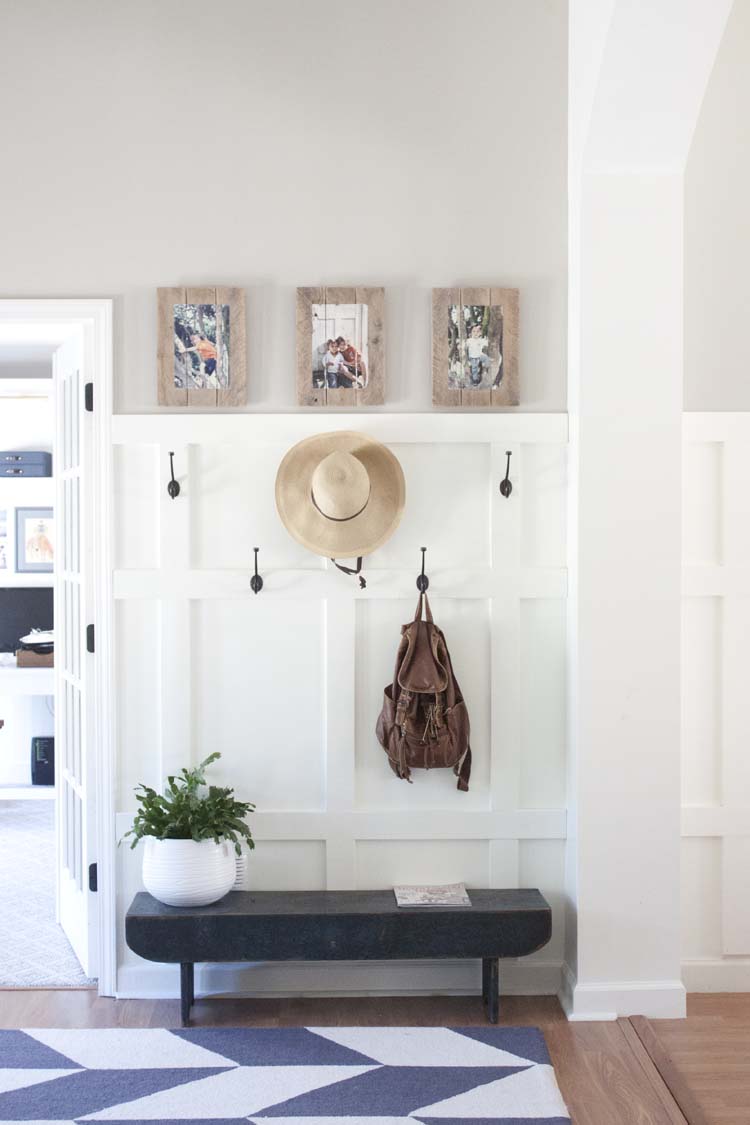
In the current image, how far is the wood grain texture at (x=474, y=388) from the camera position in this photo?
3.03m

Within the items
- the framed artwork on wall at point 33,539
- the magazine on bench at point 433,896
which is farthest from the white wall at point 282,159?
the framed artwork on wall at point 33,539

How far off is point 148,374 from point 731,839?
2.29 metres

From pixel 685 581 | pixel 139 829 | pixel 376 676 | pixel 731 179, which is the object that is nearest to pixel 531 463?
pixel 685 581

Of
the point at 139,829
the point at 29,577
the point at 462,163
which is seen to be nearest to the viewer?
the point at 139,829

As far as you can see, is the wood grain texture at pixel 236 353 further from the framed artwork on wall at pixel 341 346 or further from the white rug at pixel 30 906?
the white rug at pixel 30 906

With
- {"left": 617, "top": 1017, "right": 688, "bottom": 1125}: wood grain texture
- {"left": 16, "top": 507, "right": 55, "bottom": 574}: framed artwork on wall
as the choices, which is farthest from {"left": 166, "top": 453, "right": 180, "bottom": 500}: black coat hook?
{"left": 16, "top": 507, "right": 55, "bottom": 574}: framed artwork on wall

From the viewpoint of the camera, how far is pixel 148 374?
9.99 feet

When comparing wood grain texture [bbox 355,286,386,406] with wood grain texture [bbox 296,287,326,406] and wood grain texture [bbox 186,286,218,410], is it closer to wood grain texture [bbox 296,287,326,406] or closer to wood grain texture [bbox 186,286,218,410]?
wood grain texture [bbox 296,287,326,406]

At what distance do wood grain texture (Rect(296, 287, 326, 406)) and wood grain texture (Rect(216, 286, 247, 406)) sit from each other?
0.16 m

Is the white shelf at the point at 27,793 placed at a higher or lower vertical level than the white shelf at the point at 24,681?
lower

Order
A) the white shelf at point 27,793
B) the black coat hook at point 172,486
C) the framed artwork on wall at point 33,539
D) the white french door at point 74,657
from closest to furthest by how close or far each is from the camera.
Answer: the black coat hook at point 172,486 → the white french door at point 74,657 → the white shelf at point 27,793 → the framed artwork on wall at point 33,539

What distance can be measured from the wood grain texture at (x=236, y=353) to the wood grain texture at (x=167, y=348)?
0.12 meters

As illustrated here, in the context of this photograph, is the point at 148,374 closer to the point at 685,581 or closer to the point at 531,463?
the point at 531,463

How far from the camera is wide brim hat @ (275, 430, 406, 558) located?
292 centimetres
